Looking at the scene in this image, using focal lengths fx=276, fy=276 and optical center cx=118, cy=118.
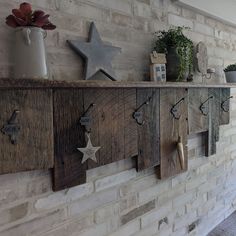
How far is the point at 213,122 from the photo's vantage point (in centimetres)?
184

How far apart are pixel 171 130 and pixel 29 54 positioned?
884 millimetres

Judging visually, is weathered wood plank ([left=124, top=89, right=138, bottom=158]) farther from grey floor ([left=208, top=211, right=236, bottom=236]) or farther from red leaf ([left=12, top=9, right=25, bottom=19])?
grey floor ([left=208, top=211, right=236, bottom=236])

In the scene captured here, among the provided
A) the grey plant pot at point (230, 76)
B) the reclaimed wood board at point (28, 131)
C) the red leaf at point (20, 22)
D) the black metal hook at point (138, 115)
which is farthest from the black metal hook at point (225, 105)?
the red leaf at point (20, 22)

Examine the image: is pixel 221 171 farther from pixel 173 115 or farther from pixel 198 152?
pixel 173 115

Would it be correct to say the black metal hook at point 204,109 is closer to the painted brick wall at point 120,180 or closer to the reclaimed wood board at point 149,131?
the painted brick wall at point 120,180

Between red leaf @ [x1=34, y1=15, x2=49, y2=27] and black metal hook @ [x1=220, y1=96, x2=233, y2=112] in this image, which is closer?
red leaf @ [x1=34, y1=15, x2=49, y2=27]

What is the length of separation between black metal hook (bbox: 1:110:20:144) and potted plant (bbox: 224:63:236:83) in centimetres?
156

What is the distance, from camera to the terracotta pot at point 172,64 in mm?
1415

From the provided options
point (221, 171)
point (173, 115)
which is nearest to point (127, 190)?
point (173, 115)

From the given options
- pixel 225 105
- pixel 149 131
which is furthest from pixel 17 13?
pixel 225 105

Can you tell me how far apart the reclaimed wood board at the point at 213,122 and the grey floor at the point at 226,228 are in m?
0.58

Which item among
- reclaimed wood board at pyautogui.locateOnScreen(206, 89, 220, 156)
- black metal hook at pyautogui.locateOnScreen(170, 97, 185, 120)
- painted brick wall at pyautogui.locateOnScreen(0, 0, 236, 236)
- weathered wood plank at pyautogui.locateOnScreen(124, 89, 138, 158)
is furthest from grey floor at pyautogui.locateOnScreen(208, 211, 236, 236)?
weathered wood plank at pyautogui.locateOnScreen(124, 89, 138, 158)

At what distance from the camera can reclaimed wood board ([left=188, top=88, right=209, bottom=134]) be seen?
1627mm

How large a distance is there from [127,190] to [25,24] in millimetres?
890
